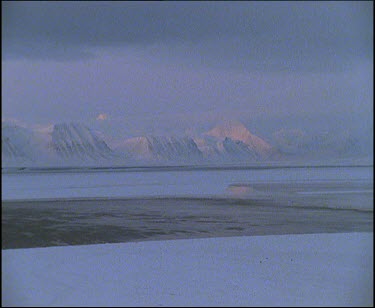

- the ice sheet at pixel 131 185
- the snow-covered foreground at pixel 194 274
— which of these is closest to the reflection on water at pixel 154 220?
the snow-covered foreground at pixel 194 274

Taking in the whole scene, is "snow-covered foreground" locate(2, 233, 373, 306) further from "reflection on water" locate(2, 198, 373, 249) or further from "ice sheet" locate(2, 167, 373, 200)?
"ice sheet" locate(2, 167, 373, 200)

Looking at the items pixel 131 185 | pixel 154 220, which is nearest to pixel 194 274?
pixel 154 220

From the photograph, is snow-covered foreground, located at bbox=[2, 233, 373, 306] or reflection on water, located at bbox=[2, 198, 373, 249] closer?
snow-covered foreground, located at bbox=[2, 233, 373, 306]

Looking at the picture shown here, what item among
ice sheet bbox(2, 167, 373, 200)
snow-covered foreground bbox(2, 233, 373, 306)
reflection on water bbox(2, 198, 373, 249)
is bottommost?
snow-covered foreground bbox(2, 233, 373, 306)

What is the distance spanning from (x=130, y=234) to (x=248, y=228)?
2418 millimetres

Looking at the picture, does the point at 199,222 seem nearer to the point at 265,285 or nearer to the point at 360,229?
the point at 360,229

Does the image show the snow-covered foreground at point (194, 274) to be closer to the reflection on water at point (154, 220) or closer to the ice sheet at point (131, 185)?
the reflection on water at point (154, 220)

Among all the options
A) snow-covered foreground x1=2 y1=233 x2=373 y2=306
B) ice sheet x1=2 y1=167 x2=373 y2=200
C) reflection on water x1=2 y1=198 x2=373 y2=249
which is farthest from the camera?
ice sheet x1=2 y1=167 x2=373 y2=200

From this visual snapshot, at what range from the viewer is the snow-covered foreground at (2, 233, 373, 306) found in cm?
666

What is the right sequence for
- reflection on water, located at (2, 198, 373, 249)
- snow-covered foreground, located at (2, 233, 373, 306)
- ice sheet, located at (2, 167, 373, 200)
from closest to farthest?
snow-covered foreground, located at (2, 233, 373, 306) → reflection on water, located at (2, 198, 373, 249) → ice sheet, located at (2, 167, 373, 200)

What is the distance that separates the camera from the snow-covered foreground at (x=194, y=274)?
666 cm

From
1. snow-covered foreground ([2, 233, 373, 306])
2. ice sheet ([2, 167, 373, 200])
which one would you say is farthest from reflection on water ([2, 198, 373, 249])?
ice sheet ([2, 167, 373, 200])

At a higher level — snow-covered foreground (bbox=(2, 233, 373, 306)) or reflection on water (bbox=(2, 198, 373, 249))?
reflection on water (bbox=(2, 198, 373, 249))

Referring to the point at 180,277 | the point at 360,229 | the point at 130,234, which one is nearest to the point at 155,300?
the point at 180,277
